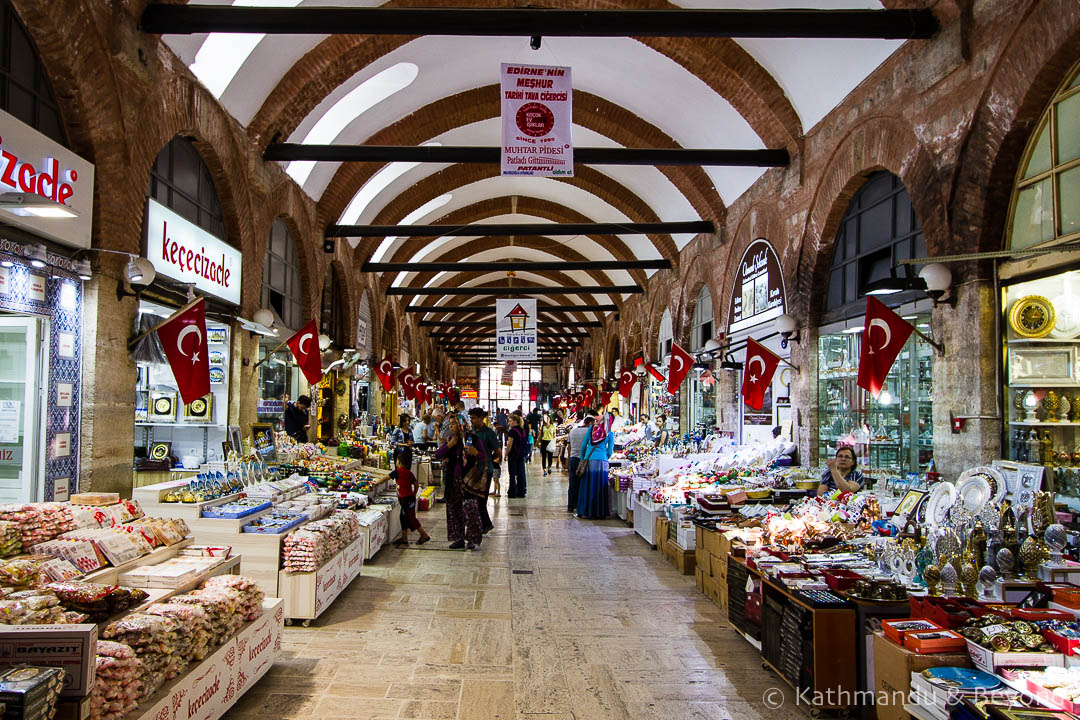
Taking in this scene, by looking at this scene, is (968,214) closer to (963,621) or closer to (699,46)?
(963,621)

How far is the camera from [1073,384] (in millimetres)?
4926

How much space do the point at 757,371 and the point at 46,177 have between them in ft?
24.6

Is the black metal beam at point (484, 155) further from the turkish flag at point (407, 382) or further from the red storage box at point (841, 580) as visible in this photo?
the turkish flag at point (407, 382)

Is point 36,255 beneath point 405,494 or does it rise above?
above

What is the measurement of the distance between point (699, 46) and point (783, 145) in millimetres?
1701

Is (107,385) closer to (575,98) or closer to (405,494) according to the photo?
(405,494)

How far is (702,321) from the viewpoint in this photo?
560 inches

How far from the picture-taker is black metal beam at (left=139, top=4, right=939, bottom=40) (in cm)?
575

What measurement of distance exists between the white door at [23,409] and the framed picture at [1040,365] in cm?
723

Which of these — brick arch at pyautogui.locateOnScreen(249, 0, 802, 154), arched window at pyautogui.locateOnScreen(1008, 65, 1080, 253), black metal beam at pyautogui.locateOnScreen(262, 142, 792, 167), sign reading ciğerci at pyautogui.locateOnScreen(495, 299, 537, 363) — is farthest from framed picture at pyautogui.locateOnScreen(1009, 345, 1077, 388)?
sign reading ciğerci at pyautogui.locateOnScreen(495, 299, 537, 363)

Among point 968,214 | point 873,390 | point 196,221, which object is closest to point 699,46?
point 968,214

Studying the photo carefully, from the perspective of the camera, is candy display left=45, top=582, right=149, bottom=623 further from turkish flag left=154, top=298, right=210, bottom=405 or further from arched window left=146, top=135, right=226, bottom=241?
arched window left=146, top=135, right=226, bottom=241

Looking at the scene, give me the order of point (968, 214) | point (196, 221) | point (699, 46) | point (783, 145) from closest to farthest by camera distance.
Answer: point (968, 214), point (196, 221), point (699, 46), point (783, 145)


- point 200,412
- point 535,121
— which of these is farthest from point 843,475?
point 200,412
